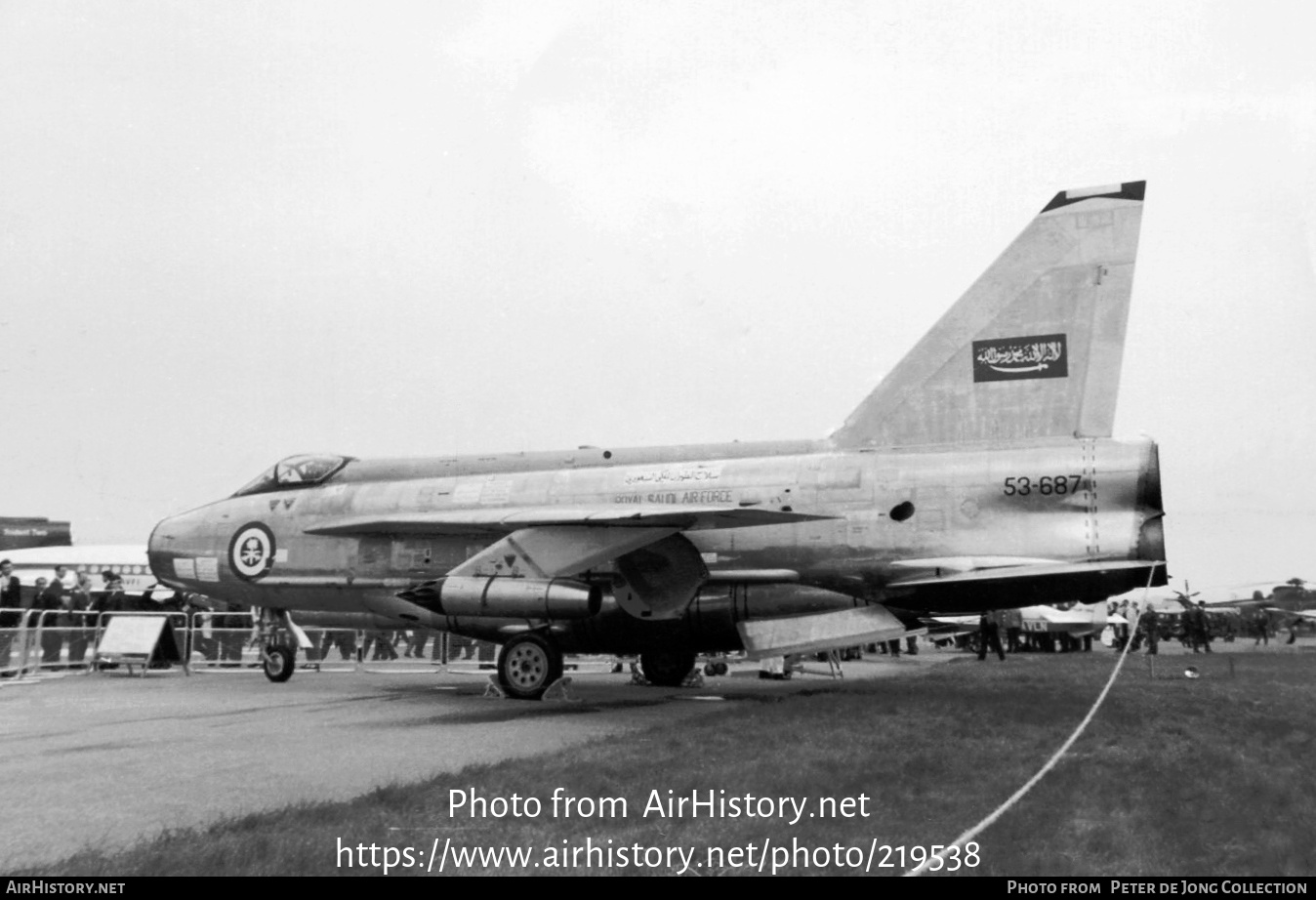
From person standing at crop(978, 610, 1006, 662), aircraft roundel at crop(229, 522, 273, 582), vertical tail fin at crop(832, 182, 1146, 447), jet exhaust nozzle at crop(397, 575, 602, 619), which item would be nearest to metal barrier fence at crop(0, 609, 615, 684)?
aircraft roundel at crop(229, 522, 273, 582)

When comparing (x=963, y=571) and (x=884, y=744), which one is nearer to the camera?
(x=884, y=744)

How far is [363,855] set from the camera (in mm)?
4332

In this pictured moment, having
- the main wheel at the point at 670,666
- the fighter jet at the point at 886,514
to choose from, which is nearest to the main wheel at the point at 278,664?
the fighter jet at the point at 886,514

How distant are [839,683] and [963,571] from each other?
4.76 m

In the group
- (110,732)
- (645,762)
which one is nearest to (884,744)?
(645,762)

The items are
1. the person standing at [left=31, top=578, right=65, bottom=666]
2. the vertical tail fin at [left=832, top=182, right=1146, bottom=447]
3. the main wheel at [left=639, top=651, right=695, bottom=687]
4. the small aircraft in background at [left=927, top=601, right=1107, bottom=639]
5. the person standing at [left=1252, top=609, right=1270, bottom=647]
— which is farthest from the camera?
the person standing at [left=1252, top=609, right=1270, bottom=647]

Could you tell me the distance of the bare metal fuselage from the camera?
10.6 metres

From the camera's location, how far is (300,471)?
1557 centimetres

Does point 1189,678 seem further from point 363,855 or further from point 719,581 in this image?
point 363,855

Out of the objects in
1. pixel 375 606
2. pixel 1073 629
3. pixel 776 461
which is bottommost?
pixel 1073 629

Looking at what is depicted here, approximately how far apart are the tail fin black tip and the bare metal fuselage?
2.61 metres

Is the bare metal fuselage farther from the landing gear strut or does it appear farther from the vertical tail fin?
the landing gear strut

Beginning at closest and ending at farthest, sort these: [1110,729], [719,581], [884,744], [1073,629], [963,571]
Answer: [884,744] < [1110,729] < [963,571] < [719,581] < [1073,629]

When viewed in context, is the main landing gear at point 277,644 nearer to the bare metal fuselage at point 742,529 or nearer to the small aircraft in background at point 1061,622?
the bare metal fuselage at point 742,529
